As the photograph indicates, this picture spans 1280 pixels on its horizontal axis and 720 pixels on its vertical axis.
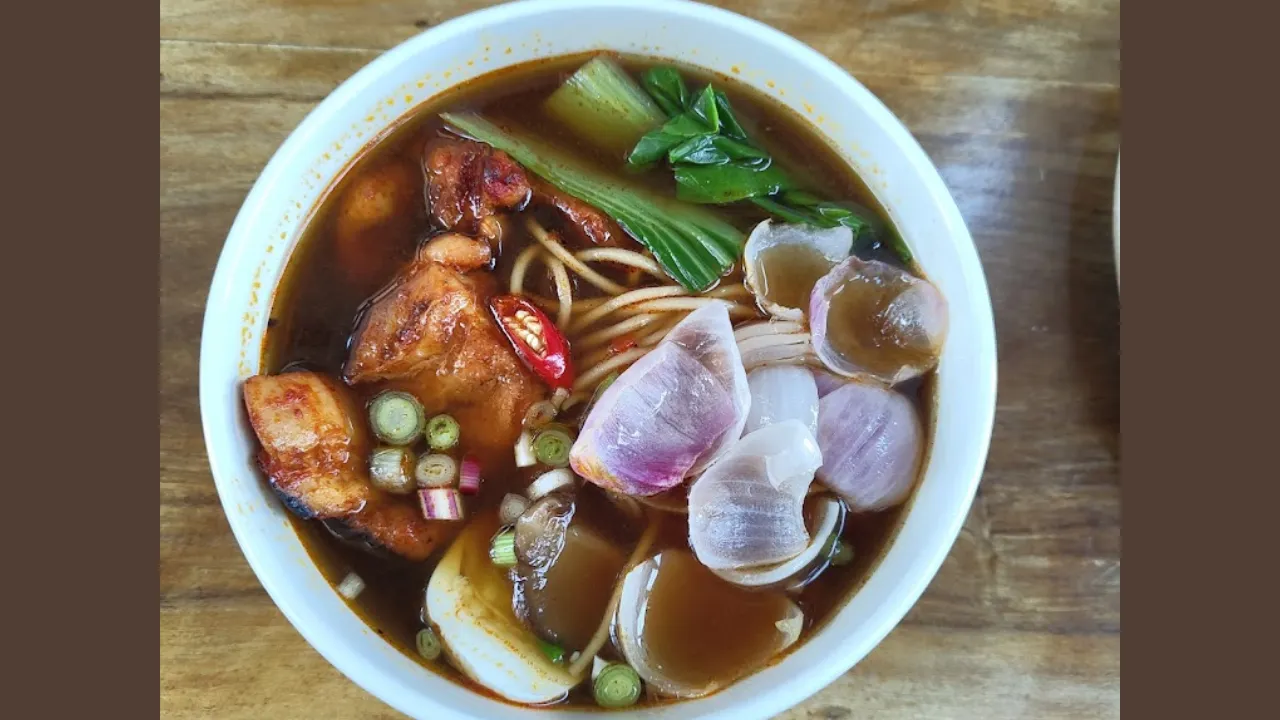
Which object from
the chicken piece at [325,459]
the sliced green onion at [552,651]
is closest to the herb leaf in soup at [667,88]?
the chicken piece at [325,459]

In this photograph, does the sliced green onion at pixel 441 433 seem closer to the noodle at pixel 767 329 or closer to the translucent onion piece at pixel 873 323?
the noodle at pixel 767 329

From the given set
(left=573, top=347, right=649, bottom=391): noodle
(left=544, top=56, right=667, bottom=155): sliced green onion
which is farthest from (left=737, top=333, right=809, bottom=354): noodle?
(left=544, top=56, right=667, bottom=155): sliced green onion

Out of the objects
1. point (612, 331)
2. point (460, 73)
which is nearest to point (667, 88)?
point (460, 73)

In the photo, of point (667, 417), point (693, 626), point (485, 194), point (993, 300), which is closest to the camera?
point (667, 417)

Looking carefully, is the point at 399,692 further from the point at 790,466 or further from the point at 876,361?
the point at 876,361

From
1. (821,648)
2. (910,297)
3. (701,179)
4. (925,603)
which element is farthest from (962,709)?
(701,179)

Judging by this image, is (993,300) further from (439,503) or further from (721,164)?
(439,503)
